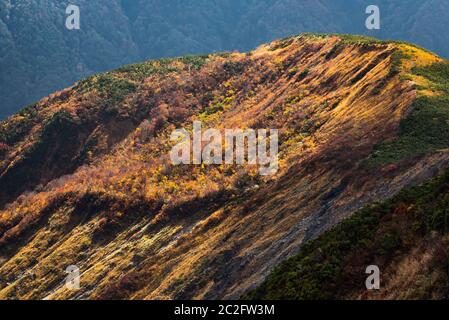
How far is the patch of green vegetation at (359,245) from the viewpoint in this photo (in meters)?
18.8

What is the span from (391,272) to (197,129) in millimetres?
34824

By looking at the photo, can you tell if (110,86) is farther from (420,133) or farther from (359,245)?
(359,245)

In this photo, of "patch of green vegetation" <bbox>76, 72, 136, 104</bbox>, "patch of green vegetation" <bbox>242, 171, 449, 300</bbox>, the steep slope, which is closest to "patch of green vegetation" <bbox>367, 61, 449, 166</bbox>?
the steep slope

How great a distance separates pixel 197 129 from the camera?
51.8 meters

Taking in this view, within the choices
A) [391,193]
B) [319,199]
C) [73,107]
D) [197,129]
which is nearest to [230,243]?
[319,199]

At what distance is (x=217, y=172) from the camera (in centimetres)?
3838

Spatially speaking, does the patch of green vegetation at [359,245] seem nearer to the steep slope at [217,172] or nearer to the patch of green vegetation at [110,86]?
the steep slope at [217,172]

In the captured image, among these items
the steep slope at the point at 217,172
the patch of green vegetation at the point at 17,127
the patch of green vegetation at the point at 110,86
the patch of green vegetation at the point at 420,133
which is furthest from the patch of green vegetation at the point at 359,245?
the patch of green vegetation at the point at 17,127

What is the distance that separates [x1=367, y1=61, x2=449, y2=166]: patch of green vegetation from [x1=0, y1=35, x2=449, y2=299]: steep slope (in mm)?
87

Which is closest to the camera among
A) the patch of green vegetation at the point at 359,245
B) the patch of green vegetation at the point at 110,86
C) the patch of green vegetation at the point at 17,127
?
the patch of green vegetation at the point at 359,245

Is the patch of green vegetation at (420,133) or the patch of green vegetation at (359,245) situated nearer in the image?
the patch of green vegetation at (359,245)

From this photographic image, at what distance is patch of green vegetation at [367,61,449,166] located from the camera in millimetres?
→ 27359

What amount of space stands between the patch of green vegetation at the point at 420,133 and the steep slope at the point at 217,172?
9cm

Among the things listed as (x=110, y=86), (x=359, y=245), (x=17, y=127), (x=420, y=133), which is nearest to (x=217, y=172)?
(x=420, y=133)
